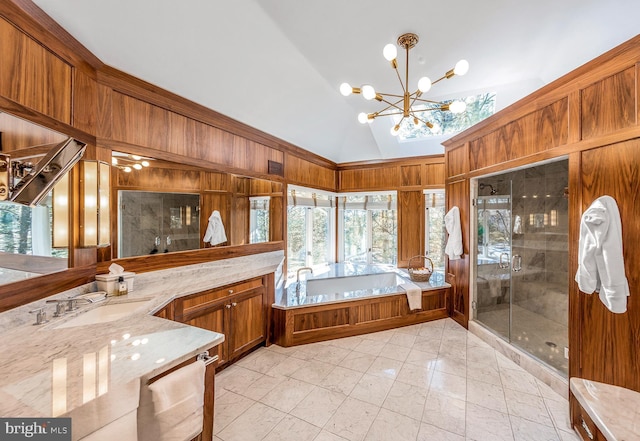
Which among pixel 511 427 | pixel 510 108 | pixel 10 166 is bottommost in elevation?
pixel 511 427

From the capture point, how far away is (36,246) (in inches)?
63.1

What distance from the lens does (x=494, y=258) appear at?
348 centimetres

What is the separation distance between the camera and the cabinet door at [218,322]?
2289 mm

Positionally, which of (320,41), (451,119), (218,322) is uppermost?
(320,41)

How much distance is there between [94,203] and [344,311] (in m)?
2.62

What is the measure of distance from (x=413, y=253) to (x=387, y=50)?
3.62m

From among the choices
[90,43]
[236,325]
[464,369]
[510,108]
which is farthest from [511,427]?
[90,43]

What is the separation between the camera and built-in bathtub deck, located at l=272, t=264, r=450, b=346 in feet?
10.0

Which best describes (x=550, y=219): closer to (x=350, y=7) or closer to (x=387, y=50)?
(x=387, y=50)

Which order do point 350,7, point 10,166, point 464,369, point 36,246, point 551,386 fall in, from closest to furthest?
point 10,166 → point 36,246 → point 350,7 → point 551,386 → point 464,369

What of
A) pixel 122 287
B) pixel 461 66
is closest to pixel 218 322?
pixel 122 287

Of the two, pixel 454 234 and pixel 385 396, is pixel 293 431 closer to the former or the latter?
pixel 385 396

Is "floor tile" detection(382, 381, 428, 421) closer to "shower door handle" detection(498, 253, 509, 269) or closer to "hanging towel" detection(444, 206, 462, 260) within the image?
"hanging towel" detection(444, 206, 462, 260)

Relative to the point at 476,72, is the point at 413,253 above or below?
below
